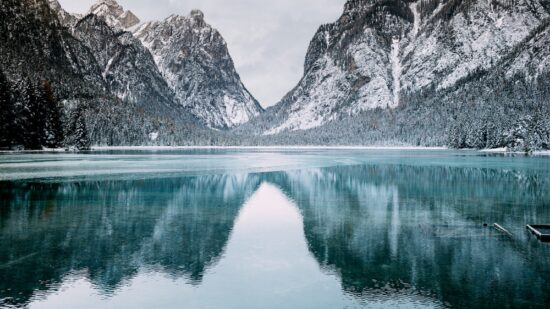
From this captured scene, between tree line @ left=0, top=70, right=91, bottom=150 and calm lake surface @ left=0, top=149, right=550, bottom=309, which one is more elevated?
tree line @ left=0, top=70, right=91, bottom=150

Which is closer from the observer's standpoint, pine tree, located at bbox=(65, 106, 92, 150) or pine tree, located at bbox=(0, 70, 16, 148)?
pine tree, located at bbox=(0, 70, 16, 148)

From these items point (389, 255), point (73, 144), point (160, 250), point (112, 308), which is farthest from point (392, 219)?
point (73, 144)

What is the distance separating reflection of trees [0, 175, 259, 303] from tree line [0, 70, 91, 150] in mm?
64224

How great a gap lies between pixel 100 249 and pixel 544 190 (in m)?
36.9

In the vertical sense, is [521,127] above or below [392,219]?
above

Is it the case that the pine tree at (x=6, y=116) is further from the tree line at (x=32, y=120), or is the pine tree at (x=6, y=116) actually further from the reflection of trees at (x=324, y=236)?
the reflection of trees at (x=324, y=236)

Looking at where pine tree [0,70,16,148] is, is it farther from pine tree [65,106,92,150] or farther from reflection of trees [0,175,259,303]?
reflection of trees [0,175,259,303]

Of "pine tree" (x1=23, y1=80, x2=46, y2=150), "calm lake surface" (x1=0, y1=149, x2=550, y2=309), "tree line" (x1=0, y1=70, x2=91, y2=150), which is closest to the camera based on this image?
"calm lake surface" (x1=0, y1=149, x2=550, y2=309)

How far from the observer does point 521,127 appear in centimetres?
13212

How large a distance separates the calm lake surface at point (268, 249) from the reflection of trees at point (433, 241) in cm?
7

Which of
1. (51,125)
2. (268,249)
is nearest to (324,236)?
(268,249)

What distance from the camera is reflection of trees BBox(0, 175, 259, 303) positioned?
16.9 metres

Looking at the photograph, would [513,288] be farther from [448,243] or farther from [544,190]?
[544,190]

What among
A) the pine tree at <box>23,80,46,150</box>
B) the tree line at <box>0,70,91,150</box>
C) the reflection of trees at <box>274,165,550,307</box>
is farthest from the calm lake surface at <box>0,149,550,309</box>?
the pine tree at <box>23,80,46,150</box>
